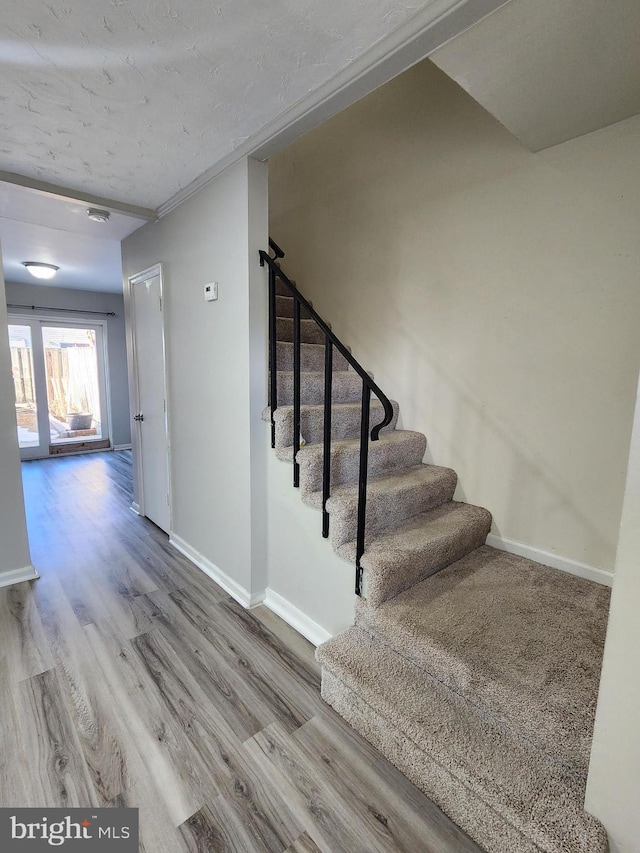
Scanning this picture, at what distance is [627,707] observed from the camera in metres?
0.86

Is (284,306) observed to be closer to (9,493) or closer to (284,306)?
(284,306)

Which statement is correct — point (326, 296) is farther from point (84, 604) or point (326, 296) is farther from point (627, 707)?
point (627, 707)

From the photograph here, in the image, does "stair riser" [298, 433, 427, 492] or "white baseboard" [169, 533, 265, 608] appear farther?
"white baseboard" [169, 533, 265, 608]

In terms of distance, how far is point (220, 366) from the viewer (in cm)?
226

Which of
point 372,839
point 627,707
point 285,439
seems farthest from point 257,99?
point 372,839

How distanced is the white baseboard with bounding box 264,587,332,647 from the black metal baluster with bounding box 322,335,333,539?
51 centimetres

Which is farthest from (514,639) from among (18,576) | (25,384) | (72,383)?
(72,383)

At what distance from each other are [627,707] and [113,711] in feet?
5.73

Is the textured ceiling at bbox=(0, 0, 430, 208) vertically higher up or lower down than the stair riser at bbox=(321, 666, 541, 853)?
higher up

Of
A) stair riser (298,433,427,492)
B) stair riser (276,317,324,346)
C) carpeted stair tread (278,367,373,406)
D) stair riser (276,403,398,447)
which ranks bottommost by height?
stair riser (298,433,427,492)

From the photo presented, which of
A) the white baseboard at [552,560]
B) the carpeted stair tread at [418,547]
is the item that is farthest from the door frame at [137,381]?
the white baseboard at [552,560]

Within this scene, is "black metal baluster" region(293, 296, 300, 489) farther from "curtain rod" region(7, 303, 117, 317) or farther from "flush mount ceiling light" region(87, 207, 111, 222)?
"curtain rod" region(7, 303, 117, 317)

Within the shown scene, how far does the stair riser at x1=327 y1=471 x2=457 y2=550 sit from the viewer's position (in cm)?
175

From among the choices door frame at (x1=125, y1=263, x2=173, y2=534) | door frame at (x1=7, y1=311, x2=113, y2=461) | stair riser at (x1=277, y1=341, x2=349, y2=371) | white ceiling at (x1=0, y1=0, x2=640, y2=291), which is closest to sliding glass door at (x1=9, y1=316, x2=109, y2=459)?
door frame at (x1=7, y1=311, x2=113, y2=461)
